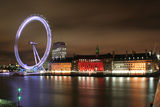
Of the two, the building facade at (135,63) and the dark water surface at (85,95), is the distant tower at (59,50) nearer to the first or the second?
the building facade at (135,63)

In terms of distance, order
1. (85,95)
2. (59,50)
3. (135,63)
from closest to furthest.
→ (85,95) → (135,63) → (59,50)

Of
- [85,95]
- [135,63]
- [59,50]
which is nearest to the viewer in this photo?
[85,95]

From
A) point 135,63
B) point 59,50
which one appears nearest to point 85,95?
point 135,63

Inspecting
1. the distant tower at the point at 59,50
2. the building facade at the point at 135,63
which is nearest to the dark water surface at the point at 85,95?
the building facade at the point at 135,63

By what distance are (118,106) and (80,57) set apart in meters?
74.4

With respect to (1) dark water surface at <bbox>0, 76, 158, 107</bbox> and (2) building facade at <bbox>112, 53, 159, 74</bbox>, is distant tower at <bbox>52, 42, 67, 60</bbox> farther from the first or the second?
(1) dark water surface at <bbox>0, 76, 158, 107</bbox>

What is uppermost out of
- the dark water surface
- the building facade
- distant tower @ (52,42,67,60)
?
distant tower @ (52,42,67,60)

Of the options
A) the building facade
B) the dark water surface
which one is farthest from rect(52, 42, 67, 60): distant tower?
the dark water surface

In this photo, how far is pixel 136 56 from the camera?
78.9m

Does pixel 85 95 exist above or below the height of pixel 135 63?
below

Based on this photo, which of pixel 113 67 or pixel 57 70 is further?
pixel 57 70

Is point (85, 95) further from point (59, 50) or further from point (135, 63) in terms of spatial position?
point (59, 50)

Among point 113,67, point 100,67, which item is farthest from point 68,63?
point 113,67

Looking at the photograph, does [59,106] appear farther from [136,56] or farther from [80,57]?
[80,57]
